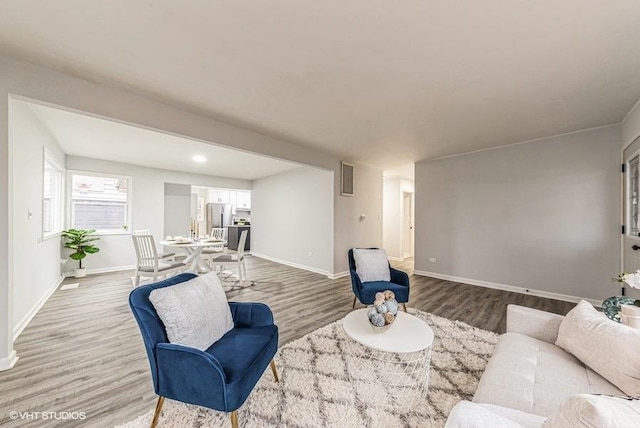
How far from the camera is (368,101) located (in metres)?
2.77

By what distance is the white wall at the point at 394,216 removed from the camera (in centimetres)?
755

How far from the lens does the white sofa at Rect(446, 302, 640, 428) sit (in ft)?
2.90

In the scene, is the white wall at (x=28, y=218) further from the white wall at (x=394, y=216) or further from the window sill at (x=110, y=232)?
the white wall at (x=394, y=216)

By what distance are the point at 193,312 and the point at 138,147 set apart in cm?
432

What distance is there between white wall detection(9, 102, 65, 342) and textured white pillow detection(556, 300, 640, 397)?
4230 millimetres

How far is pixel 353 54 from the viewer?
1995mm

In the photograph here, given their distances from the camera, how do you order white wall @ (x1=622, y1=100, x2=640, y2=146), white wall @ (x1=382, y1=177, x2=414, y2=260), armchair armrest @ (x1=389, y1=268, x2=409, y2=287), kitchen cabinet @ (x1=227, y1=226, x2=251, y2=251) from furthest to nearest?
kitchen cabinet @ (x1=227, y1=226, x2=251, y2=251) < white wall @ (x1=382, y1=177, x2=414, y2=260) < armchair armrest @ (x1=389, y1=268, x2=409, y2=287) < white wall @ (x1=622, y1=100, x2=640, y2=146)

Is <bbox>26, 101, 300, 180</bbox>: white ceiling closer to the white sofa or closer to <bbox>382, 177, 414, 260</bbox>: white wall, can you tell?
<bbox>382, 177, 414, 260</bbox>: white wall

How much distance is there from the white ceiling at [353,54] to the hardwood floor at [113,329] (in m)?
2.55

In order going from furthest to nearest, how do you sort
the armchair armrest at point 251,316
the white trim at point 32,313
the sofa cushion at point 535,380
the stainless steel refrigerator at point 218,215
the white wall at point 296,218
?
1. the stainless steel refrigerator at point 218,215
2. the white wall at point 296,218
3. the white trim at point 32,313
4. the armchair armrest at point 251,316
5. the sofa cushion at point 535,380

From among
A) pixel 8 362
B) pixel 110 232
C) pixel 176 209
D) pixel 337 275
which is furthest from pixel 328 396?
pixel 176 209

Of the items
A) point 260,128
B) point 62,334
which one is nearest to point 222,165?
point 260,128

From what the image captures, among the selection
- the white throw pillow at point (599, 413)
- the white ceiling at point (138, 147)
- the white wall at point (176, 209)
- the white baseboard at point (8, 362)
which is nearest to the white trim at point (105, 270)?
the white wall at point (176, 209)

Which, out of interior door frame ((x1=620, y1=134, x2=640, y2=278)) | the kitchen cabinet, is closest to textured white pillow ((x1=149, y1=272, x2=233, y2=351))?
interior door frame ((x1=620, y1=134, x2=640, y2=278))
